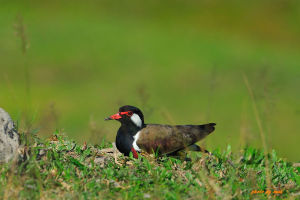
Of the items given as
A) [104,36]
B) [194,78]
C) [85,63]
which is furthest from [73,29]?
[194,78]

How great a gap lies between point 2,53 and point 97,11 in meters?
8.60

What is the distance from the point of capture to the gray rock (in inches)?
228

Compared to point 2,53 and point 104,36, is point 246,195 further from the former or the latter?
point 104,36

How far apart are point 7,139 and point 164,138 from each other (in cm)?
187

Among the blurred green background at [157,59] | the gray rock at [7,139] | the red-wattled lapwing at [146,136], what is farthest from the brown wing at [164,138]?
the blurred green background at [157,59]

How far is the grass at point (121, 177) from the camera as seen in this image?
220 inches

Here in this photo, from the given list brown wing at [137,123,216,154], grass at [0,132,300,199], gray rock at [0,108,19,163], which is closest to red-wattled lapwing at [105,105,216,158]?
brown wing at [137,123,216,154]

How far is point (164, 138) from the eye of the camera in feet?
22.4

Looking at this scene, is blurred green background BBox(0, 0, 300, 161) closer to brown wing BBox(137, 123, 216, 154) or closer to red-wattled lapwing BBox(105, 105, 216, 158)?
brown wing BBox(137, 123, 216, 154)

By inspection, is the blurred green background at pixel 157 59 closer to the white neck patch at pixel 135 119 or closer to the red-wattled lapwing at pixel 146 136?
the red-wattled lapwing at pixel 146 136

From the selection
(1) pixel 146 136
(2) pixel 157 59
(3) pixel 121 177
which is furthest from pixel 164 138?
(2) pixel 157 59

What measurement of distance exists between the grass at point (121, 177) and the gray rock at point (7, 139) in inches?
3.9

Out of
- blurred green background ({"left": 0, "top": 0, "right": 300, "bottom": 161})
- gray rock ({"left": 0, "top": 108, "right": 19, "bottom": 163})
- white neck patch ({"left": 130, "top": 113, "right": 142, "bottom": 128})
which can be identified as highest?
blurred green background ({"left": 0, "top": 0, "right": 300, "bottom": 161})

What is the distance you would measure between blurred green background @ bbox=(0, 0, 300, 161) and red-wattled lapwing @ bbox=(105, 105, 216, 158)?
4.56 metres
